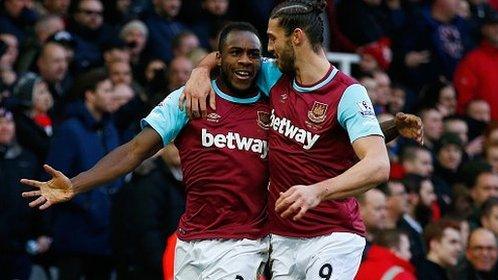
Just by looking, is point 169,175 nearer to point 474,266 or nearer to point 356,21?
point 474,266

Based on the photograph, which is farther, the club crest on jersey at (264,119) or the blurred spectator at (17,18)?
the blurred spectator at (17,18)

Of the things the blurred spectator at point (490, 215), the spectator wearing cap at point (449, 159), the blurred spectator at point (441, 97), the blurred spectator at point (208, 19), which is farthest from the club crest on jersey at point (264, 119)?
the blurred spectator at point (441, 97)

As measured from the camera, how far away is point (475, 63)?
53.1ft

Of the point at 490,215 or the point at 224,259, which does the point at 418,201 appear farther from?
the point at 224,259

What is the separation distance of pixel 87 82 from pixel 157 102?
0.59 meters

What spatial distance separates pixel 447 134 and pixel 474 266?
2789 mm

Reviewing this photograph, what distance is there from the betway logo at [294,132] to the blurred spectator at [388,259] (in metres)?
2.03

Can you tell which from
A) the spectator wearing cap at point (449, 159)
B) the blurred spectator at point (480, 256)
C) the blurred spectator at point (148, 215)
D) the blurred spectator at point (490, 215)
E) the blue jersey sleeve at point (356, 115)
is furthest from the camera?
the spectator wearing cap at point (449, 159)

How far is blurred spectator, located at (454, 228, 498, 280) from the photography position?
12133 mm

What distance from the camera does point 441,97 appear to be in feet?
51.4

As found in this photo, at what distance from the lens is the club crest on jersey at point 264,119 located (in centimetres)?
812

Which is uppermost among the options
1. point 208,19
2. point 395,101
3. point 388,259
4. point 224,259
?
point 224,259

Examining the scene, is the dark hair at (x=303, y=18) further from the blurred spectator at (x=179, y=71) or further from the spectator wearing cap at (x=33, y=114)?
the blurred spectator at (x=179, y=71)

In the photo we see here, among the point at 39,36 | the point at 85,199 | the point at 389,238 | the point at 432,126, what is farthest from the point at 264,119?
the point at 432,126
